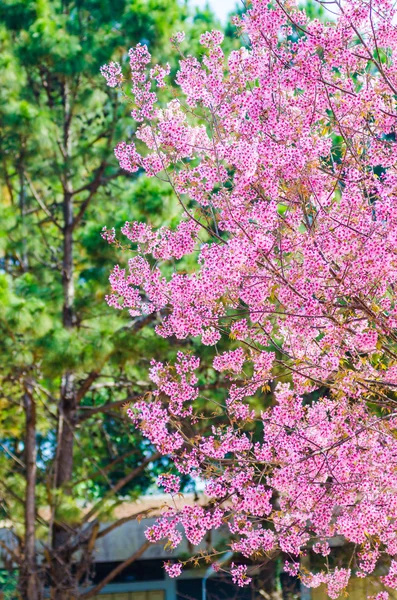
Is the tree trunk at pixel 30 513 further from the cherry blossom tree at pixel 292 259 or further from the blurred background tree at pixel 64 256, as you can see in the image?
the cherry blossom tree at pixel 292 259

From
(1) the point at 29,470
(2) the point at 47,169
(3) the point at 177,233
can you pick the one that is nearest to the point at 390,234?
(3) the point at 177,233

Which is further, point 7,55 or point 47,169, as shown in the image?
point 47,169

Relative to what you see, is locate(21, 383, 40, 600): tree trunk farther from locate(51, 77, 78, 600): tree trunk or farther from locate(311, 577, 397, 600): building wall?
locate(311, 577, 397, 600): building wall

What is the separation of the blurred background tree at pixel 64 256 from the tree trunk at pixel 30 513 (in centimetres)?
1

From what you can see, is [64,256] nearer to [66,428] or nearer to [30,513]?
[66,428]

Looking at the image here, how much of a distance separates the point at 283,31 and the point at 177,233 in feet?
3.58

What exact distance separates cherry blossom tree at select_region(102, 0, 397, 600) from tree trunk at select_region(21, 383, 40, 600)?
435cm

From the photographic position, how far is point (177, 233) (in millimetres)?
4074

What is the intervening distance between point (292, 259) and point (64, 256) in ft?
19.5

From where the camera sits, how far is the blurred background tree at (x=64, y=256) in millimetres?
7562

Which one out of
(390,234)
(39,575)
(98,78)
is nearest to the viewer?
(390,234)

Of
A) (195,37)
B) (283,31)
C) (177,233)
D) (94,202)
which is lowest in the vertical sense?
(177,233)

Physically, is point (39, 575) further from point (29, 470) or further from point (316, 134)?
point (316, 134)

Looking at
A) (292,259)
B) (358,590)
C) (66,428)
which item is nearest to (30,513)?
(66,428)
